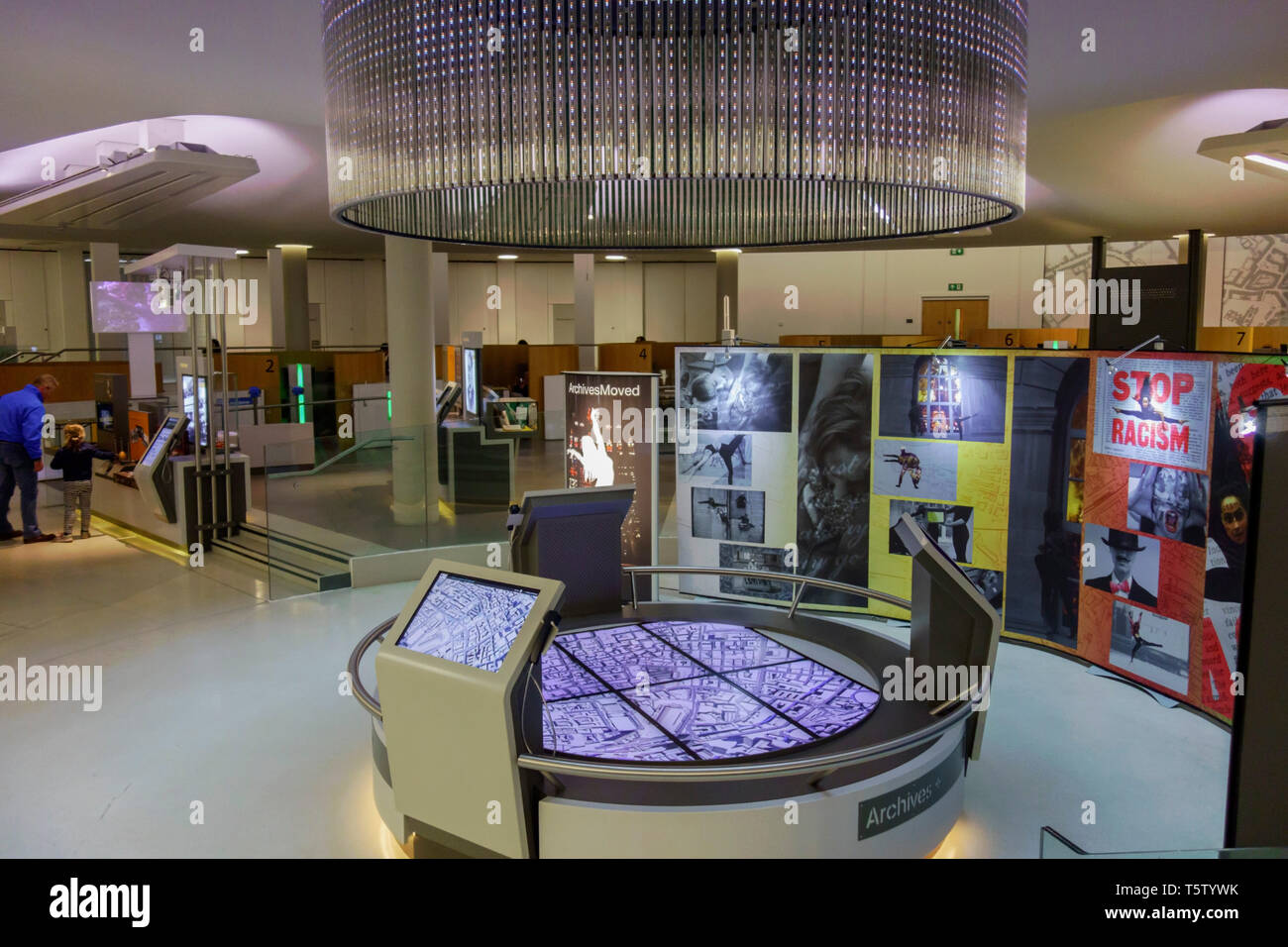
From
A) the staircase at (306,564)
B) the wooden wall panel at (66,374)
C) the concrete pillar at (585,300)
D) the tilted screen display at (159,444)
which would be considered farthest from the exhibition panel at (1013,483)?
the concrete pillar at (585,300)

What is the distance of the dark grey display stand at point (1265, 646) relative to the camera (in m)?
2.85

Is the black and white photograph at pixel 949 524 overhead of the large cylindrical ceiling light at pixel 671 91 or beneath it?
beneath

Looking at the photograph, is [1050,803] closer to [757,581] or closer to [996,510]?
[996,510]

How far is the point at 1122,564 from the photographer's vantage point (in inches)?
263

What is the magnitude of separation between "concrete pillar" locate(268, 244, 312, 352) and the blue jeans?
29.9ft

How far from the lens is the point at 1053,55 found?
6324 millimetres

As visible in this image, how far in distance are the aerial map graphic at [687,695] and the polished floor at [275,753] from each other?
3.02 feet

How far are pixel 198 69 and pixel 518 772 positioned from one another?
5.09 meters

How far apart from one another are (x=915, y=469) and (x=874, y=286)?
50.4 ft

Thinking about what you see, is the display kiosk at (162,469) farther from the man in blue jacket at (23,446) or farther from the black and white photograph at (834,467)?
the black and white photograph at (834,467)

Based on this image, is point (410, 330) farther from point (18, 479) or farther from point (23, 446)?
point (18, 479)

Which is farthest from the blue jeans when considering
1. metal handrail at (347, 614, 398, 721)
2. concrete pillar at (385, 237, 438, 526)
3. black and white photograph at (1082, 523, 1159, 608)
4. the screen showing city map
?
black and white photograph at (1082, 523, 1159, 608)
